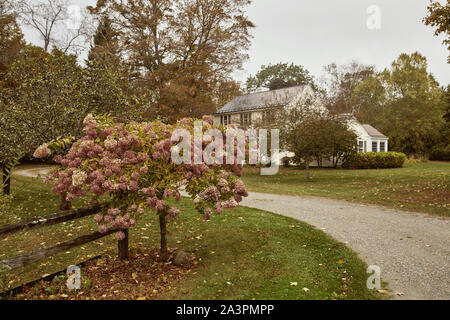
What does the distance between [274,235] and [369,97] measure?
46.3m

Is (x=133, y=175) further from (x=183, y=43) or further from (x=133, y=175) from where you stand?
(x=183, y=43)

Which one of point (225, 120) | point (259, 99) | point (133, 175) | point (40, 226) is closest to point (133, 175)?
point (133, 175)

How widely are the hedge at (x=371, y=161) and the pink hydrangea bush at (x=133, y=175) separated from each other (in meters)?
24.7

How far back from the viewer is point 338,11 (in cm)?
1457

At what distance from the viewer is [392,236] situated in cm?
760

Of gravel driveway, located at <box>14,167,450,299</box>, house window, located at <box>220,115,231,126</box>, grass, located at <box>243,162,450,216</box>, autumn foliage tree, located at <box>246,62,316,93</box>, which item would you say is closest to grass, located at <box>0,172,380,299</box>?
gravel driveway, located at <box>14,167,450,299</box>

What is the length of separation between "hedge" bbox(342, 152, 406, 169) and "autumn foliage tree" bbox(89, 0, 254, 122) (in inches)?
498

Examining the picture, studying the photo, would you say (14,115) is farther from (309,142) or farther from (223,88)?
(223,88)

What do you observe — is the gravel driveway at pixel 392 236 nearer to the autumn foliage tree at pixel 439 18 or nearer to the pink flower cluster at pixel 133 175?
the pink flower cluster at pixel 133 175

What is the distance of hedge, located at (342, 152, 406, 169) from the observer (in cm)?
2762

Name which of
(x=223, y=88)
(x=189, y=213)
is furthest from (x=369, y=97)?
(x=189, y=213)

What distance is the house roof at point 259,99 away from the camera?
3212cm

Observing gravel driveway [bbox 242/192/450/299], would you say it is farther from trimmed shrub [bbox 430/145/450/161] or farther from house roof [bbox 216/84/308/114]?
trimmed shrub [bbox 430/145/450/161]

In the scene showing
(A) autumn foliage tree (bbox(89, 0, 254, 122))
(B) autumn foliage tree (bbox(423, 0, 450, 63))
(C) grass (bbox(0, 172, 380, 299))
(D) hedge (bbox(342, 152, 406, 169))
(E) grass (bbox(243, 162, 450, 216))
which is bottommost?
(C) grass (bbox(0, 172, 380, 299))
